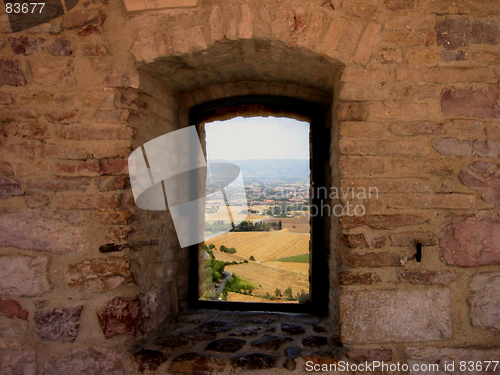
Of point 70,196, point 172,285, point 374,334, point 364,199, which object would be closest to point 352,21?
point 364,199

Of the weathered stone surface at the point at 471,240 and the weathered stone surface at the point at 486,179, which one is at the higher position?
the weathered stone surface at the point at 486,179

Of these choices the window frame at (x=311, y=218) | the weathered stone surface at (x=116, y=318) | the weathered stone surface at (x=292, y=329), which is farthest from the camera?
the window frame at (x=311, y=218)

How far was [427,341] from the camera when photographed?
1.60m

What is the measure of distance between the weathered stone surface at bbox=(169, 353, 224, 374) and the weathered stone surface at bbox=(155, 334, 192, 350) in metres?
0.10

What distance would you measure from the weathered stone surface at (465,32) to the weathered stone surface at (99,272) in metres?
1.91

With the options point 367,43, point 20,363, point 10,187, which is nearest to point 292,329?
point 20,363

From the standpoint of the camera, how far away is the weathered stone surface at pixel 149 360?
1.66m

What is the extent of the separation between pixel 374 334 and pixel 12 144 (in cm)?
205

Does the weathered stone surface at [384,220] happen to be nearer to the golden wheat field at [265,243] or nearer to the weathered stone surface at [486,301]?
the weathered stone surface at [486,301]

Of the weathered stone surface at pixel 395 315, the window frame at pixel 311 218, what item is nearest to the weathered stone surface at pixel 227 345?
the window frame at pixel 311 218

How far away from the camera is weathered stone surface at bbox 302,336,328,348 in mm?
1746

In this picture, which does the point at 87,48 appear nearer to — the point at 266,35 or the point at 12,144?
the point at 12,144

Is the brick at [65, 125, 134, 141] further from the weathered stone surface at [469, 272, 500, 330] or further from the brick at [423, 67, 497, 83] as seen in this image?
the weathered stone surface at [469, 272, 500, 330]

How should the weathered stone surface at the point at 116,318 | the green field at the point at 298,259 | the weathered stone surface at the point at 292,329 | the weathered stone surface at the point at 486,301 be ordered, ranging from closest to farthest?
the weathered stone surface at the point at 486,301
the weathered stone surface at the point at 116,318
the weathered stone surface at the point at 292,329
the green field at the point at 298,259
